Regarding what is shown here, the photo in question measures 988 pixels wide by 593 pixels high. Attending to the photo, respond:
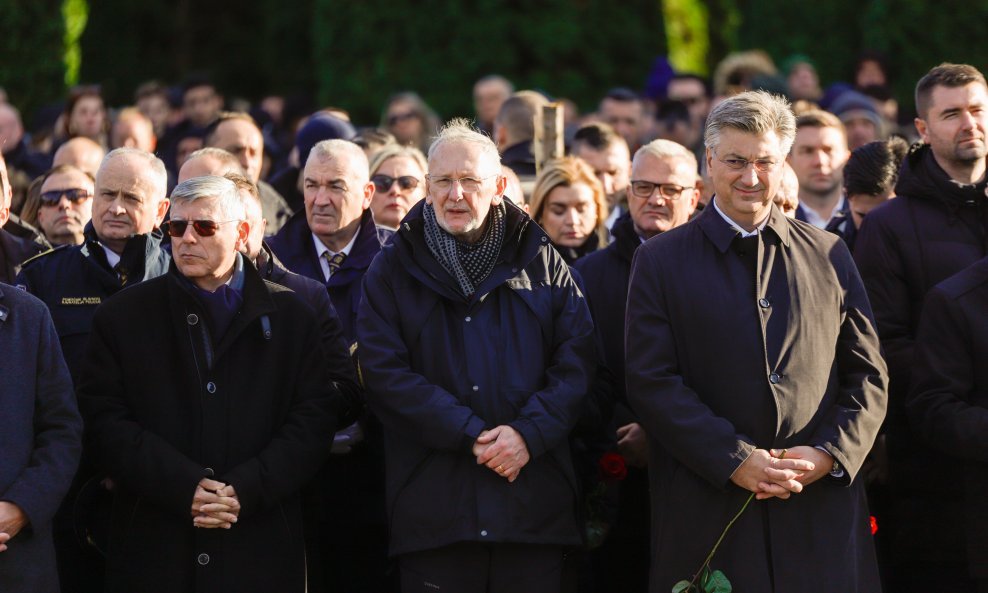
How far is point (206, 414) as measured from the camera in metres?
5.57

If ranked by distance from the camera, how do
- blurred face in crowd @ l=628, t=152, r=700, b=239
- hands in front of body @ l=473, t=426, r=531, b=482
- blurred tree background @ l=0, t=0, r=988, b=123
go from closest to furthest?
hands in front of body @ l=473, t=426, r=531, b=482, blurred face in crowd @ l=628, t=152, r=700, b=239, blurred tree background @ l=0, t=0, r=988, b=123

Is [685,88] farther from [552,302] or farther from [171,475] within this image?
[171,475]

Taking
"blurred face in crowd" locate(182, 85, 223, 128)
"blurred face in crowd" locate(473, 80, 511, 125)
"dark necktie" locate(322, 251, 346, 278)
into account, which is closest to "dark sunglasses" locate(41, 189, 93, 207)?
"dark necktie" locate(322, 251, 346, 278)

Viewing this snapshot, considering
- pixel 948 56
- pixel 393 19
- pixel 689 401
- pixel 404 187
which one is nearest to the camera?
pixel 689 401

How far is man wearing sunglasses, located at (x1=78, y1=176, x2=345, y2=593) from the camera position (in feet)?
18.0

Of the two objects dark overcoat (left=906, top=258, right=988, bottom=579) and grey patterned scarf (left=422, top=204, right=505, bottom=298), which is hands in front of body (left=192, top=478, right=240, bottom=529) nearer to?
grey patterned scarf (left=422, top=204, right=505, bottom=298)

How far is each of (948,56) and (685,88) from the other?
2488 millimetres

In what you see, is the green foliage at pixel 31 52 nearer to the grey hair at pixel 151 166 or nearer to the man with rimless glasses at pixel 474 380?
the grey hair at pixel 151 166

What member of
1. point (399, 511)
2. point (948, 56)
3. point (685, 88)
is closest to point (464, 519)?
point (399, 511)

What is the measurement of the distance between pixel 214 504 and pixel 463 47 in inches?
401

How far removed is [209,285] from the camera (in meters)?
5.77

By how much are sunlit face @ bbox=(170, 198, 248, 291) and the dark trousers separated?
1.41m

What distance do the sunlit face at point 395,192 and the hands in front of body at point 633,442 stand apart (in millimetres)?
2138

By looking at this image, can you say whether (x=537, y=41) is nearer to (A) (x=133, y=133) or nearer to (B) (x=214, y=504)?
(A) (x=133, y=133)
